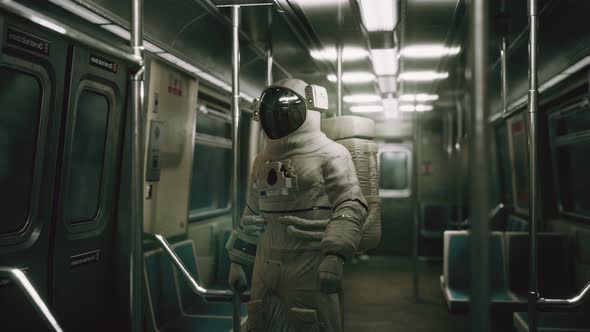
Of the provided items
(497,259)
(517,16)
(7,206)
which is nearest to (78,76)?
(7,206)

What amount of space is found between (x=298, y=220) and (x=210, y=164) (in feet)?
9.64

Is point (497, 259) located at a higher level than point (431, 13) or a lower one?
lower

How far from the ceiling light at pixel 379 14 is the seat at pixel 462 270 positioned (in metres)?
2.23

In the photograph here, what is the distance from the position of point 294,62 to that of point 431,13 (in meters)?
1.89

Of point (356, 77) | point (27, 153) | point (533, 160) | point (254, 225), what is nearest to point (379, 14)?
point (533, 160)

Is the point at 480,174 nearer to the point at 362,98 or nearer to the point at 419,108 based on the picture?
the point at 362,98

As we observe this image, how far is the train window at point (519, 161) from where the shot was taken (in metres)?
6.16

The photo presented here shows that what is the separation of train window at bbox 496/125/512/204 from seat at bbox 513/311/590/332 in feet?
11.3

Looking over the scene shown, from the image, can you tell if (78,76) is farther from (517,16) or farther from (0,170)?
(517,16)

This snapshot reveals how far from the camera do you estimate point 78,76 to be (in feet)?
9.63

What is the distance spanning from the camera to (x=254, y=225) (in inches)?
108

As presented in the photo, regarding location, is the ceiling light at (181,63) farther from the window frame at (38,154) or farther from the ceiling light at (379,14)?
the ceiling light at (379,14)

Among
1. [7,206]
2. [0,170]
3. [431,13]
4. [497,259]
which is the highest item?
[431,13]

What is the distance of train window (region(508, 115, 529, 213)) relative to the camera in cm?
616
